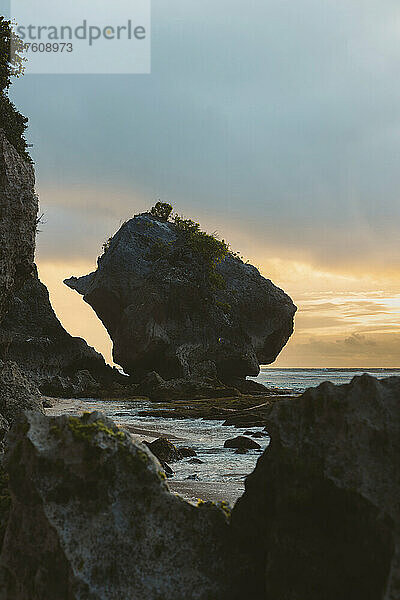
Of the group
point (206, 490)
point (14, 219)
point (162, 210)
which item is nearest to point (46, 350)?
point (162, 210)

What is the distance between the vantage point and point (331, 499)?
3773mm

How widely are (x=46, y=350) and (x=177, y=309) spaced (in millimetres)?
11439

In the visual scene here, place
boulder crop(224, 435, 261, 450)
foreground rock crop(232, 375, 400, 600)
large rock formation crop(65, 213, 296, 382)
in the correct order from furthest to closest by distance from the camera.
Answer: large rock formation crop(65, 213, 296, 382)
boulder crop(224, 435, 261, 450)
foreground rock crop(232, 375, 400, 600)

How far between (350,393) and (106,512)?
2066 millimetres

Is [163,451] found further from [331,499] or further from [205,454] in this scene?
[331,499]

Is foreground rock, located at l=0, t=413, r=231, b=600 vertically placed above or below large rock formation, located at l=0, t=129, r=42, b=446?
below

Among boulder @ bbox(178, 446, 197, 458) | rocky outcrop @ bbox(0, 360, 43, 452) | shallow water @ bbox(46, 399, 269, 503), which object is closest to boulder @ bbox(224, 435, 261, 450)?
shallow water @ bbox(46, 399, 269, 503)

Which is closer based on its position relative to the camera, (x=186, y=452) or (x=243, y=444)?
(x=186, y=452)

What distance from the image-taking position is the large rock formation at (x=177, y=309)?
4394 cm

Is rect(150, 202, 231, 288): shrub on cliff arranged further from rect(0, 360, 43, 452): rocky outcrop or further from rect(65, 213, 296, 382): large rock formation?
rect(0, 360, 43, 452): rocky outcrop

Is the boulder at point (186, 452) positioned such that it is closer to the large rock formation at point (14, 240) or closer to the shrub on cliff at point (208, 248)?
the large rock formation at point (14, 240)

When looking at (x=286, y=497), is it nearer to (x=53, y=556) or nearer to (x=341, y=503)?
(x=341, y=503)

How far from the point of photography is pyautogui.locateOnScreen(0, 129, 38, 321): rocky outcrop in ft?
35.2

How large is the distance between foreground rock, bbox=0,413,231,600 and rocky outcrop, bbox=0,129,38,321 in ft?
23.8
